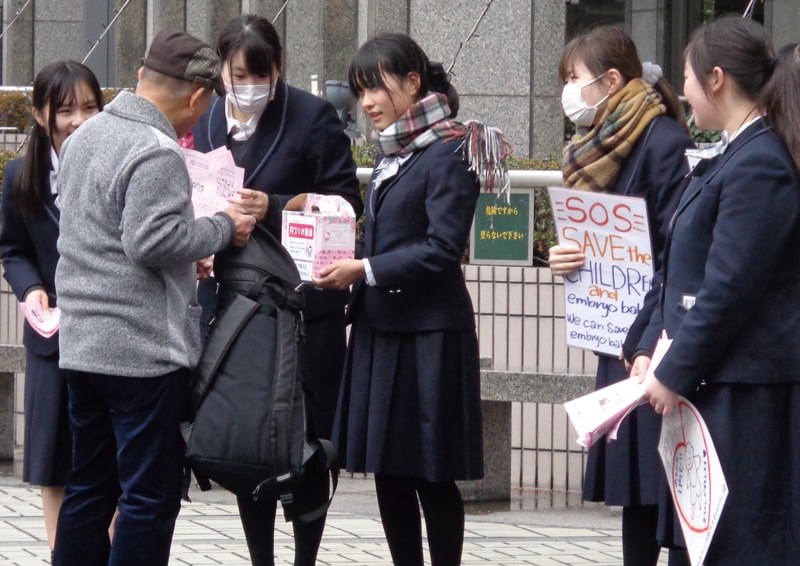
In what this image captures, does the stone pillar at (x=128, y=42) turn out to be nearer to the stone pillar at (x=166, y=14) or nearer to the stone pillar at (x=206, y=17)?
the stone pillar at (x=166, y=14)

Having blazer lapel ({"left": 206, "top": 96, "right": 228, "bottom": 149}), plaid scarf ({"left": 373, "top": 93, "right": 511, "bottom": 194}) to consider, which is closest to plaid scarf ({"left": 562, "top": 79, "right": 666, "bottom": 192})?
plaid scarf ({"left": 373, "top": 93, "right": 511, "bottom": 194})

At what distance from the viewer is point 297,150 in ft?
16.9

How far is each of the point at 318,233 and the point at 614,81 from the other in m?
1.03

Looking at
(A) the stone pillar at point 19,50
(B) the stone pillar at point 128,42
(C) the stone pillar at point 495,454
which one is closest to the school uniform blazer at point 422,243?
(C) the stone pillar at point 495,454

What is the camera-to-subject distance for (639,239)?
4465mm

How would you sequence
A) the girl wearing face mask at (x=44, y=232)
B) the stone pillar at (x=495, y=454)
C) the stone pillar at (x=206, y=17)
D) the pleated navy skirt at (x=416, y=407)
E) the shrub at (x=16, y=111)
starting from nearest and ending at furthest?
the pleated navy skirt at (x=416, y=407), the girl wearing face mask at (x=44, y=232), the stone pillar at (x=495, y=454), the shrub at (x=16, y=111), the stone pillar at (x=206, y=17)

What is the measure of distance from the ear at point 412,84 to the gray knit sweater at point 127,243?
936 mm

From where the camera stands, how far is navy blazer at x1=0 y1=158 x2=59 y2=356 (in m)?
5.25

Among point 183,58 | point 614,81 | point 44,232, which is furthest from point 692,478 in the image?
point 44,232

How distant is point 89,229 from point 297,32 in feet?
57.9

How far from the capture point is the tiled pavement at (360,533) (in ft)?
19.6

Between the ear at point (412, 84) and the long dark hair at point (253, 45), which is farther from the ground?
the long dark hair at point (253, 45)

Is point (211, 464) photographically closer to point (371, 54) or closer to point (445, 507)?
point (445, 507)

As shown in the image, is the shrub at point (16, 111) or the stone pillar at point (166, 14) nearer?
the shrub at point (16, 111)
